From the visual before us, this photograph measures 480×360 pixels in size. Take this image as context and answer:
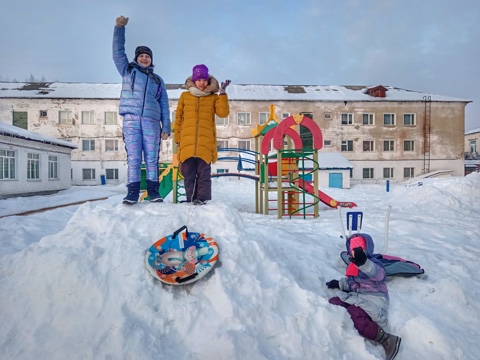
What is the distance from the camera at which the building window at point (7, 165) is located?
509 inches

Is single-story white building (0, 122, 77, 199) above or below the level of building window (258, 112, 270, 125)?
below

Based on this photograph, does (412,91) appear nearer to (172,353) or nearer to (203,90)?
(203,90)

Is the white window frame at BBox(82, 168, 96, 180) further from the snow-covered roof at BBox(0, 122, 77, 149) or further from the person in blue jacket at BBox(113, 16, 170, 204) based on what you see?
the person in blue jacket at BBox(113, 16, 170, 204)

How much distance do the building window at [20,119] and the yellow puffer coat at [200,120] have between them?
28214 millimetres

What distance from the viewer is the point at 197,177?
14.1 ft

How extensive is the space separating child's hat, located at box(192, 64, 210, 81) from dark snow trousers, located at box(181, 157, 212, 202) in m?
1.18

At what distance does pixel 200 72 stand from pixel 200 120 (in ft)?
2.25

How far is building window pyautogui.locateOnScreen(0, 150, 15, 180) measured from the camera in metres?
12.9

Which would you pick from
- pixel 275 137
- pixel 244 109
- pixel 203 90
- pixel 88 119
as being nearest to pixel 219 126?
pixel 244 109

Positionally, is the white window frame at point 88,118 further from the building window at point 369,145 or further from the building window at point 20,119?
the building window at point 369,145

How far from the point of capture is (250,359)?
1.97m

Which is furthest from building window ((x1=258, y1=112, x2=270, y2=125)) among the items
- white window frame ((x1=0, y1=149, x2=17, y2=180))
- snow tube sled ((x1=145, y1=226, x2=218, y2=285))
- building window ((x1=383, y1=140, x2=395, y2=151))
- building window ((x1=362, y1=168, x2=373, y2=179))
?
snow tube sled ((x1=145, y1=226, x2=218, y2=285))

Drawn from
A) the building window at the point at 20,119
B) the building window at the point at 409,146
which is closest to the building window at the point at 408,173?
the building window at the point at 409,146

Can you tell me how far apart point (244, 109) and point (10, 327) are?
2615cm
